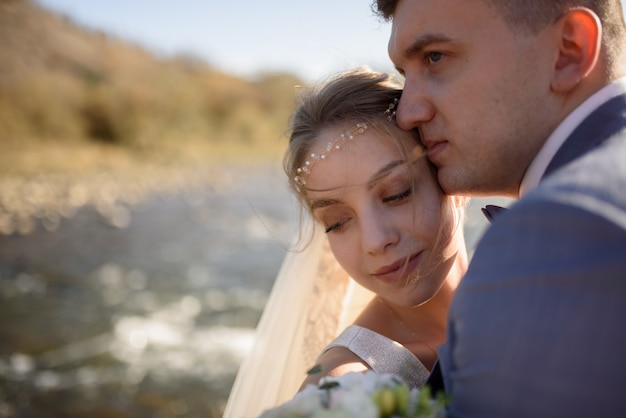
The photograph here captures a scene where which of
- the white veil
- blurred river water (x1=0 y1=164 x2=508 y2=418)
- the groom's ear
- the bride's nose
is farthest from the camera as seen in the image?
blurred river water (x1=0 y1=164 x2=508 y2=418)

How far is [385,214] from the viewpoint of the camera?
2.41 meters

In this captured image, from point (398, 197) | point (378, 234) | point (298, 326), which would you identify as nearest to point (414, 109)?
point (398, 197)

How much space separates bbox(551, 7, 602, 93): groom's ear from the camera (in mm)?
2021

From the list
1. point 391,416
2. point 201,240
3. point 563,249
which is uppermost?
point 201,240

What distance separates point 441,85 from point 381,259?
668mm

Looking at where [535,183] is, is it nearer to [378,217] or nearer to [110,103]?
[378,217]

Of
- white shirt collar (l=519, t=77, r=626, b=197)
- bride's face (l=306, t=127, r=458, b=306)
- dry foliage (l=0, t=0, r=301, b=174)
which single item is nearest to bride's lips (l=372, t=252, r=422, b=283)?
bride's face (l=306, t=127, r=458, b=306)

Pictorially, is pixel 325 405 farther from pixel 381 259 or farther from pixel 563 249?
pixel 381 259

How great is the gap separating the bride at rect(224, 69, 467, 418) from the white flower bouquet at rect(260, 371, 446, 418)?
63 cm

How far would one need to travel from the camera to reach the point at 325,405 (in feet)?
5.01

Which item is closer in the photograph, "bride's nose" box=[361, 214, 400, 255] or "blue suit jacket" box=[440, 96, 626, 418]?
"blue suit jacket" box=[440, 96, 626, 418]

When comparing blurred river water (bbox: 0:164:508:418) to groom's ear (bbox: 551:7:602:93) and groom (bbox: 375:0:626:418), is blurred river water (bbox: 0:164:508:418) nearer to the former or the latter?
groom (bbox: 375:0:626:418)

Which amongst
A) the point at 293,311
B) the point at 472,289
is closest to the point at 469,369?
the point at 472,289

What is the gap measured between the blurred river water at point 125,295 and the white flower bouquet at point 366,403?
1441mm
